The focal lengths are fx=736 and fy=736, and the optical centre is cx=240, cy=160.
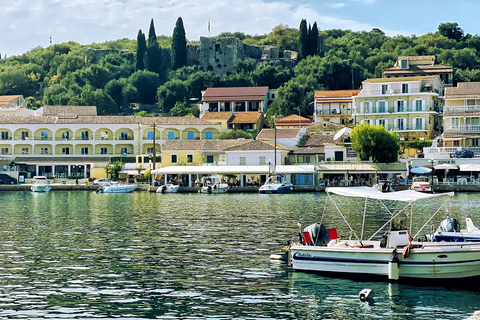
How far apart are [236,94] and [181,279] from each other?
101m

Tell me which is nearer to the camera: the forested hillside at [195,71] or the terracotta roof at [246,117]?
the terracotta roof at [246,117]

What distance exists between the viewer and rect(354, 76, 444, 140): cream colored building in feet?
300

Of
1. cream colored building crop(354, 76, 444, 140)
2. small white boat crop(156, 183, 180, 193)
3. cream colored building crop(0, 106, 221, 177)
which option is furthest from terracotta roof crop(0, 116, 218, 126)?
small white boat crop(156, 183, 180, 193)

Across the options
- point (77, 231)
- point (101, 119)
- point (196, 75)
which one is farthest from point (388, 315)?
point (196, 75)

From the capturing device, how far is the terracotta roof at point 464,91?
86.3 meters

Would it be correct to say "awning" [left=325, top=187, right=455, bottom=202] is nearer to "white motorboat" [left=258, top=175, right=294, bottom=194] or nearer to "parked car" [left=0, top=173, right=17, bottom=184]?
"white motorboat" [left=258, top=175, right=294, bottom=194]

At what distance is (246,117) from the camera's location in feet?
368

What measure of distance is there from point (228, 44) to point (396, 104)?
67.9 metres

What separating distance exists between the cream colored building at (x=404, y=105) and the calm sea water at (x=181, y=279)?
165 feet

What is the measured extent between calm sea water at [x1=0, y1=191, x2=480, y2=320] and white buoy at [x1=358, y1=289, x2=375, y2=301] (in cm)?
20

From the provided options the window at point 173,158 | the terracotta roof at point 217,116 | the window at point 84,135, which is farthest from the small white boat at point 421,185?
the window at point 84,135

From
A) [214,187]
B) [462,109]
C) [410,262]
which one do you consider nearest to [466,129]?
[462,109]

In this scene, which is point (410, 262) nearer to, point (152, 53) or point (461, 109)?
point (461, 109)

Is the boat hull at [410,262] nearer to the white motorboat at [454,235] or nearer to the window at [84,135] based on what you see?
the white motorboat at [454,235]
